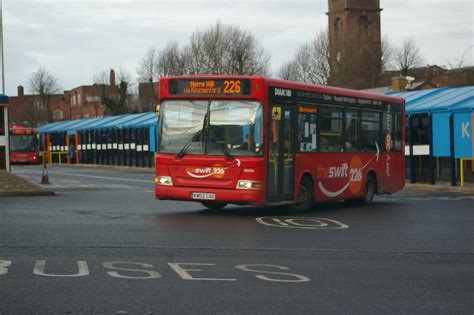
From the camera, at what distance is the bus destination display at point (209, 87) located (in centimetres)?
1689

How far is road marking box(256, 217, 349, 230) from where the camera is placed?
50.7 ft

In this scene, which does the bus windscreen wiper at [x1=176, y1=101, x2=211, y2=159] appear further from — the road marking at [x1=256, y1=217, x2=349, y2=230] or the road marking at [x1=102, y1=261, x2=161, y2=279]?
the road marking at [x1=102, y1=261, x2=161, y2=279]

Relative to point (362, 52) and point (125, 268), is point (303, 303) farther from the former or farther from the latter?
point (362, 52)

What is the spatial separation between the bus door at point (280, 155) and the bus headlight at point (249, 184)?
393 millimetres

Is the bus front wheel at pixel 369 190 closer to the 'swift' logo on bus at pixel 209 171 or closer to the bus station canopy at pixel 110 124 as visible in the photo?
the 'swift' logo on bus at pixel 209 171

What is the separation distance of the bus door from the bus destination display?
764 millimetres

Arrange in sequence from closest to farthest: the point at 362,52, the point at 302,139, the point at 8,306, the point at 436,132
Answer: the point at 8,306, the point at 302,139, the point at 436,132, the point at 362,52

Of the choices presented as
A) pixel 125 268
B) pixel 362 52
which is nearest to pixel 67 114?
pixel 362 52

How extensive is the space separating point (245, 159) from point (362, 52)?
6672 centimetres

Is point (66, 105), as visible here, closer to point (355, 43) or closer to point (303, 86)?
point (355, 43)

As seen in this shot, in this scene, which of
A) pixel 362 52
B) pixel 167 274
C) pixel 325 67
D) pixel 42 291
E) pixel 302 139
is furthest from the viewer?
pixel 362 52

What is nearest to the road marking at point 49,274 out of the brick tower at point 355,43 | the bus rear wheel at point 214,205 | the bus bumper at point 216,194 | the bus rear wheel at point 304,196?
the bus bumper at point 216,194

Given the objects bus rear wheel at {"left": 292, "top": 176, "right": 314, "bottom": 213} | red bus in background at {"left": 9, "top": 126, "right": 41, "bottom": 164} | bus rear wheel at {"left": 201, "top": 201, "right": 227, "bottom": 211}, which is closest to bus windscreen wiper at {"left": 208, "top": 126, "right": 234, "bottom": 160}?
bus rear wheel at {"left": 201, "top": 201, "right": 227, "bottom": 211}

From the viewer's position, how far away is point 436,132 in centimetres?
3111
